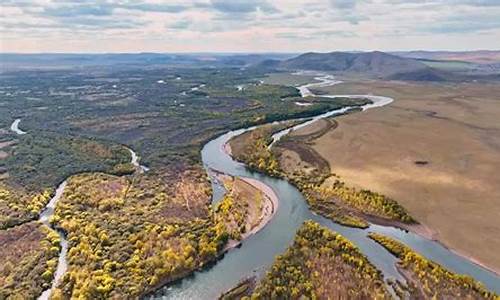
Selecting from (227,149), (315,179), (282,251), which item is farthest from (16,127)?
(282,251)

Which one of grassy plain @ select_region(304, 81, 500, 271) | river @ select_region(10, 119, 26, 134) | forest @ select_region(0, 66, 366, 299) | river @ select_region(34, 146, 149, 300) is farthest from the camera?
river @ select_region(10, 119, 26, 134)

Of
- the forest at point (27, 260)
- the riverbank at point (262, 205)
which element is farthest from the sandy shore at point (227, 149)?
the forest at point (27, 260)

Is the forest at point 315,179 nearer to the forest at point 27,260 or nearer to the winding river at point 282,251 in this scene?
the winding river at point 282,251

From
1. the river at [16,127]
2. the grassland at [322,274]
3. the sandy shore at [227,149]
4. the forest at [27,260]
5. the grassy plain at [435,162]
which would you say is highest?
the grassland at [322,274]

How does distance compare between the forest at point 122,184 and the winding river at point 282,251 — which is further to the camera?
the forest at point 122,184

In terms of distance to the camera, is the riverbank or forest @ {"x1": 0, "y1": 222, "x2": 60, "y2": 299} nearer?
forest @ {"x1": 0, "y1": 222, "x2": 60, "y2": 299}

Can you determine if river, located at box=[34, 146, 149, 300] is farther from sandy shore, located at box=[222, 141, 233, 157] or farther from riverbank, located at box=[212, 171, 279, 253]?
sandy shore, located at box=[222, 141, 233, 157]

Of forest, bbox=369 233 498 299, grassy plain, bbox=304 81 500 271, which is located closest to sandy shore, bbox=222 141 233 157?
grassy plain, bbox=304 81 500 271

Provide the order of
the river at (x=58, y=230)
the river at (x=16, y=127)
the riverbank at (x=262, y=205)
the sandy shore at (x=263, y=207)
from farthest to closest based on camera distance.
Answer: the river at (x=16, y=127), the riverbank at (x=262, y=205), the sandy shore at (x=263, y=207), the river at (x=58, y=230)

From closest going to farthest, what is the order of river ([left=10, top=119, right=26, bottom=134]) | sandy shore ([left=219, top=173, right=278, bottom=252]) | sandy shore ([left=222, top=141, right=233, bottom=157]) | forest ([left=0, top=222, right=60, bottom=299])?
forest ([left=0, top=222, right=60, bottom=299]) < sandy shore ([left=219, top=173, right=278, bottom=252]) < sandy shore ([left=222, top=141, right=233, bottom=157]) < river ([left=10, top=119, right=26, bottom=134])
